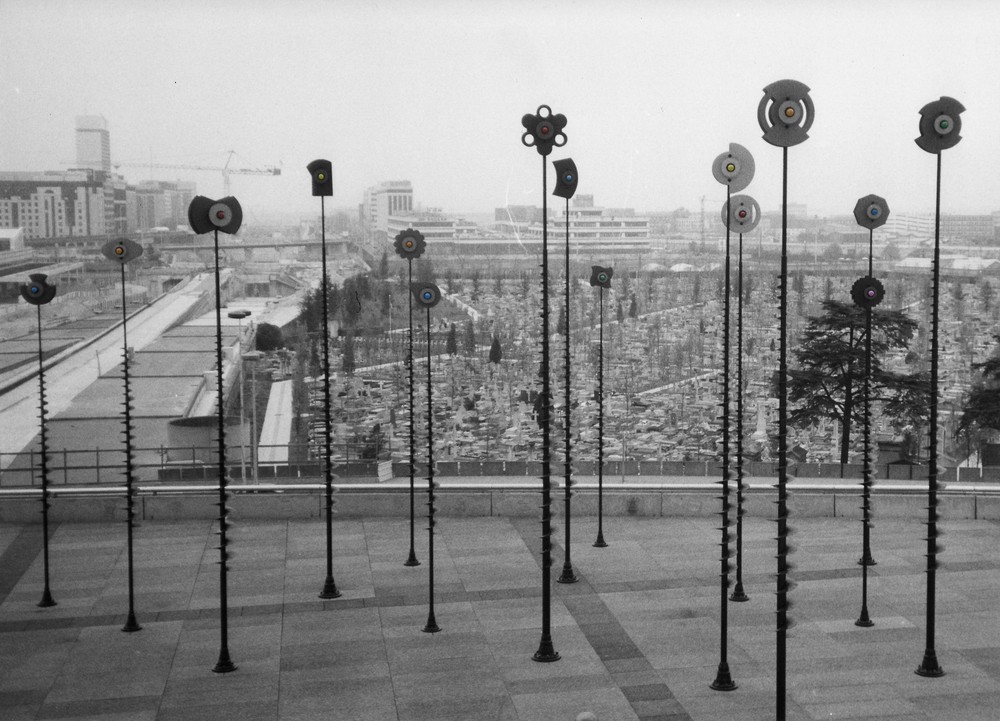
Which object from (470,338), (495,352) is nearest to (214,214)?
(495,352)

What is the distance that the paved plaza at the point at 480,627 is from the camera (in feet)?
34.9

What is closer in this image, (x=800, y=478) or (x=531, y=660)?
(x=531, y=660)

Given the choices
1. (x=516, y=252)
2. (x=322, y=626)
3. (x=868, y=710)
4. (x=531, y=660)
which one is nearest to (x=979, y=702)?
(x=868, y=710)

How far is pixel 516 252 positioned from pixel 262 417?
8.72 metres

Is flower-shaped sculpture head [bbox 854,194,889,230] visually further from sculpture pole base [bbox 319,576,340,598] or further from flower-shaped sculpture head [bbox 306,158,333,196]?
sculpture pole base [bbox 319,576,340,598]

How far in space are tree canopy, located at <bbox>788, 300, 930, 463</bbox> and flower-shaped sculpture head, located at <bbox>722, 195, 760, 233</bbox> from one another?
36.2 ft

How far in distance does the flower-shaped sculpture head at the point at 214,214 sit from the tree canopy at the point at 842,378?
45.2 feet

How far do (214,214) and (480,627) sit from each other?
5174 mm

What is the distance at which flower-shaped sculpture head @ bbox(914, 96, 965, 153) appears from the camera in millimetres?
10273

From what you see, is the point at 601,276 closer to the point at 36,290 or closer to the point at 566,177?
the point at 566,177

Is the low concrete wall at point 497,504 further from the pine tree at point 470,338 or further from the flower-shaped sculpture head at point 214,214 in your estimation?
the flower-shaped sculpture head at point 214,214

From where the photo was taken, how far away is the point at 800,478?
1947 centimetres

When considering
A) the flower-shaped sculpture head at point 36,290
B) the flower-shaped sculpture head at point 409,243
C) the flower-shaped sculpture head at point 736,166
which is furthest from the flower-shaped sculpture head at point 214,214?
the flower-shaped sculpture head at point 736,166

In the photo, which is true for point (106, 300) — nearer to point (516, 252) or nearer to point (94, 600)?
point (516, 252)
